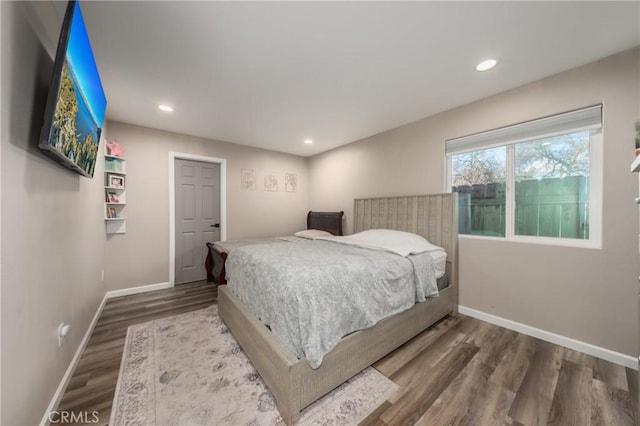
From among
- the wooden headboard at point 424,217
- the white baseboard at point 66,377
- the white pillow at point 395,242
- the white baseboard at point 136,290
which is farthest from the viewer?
the white baseboard at point 136,290

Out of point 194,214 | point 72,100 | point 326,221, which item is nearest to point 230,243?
point 194,214

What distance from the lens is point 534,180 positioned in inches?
90.5

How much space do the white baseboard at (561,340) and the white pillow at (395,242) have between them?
87 centimetres

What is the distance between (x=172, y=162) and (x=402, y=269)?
12.3 feet

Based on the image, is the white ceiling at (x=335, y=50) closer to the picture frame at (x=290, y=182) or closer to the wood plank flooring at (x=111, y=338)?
the picture frame at (x=290, y=182)

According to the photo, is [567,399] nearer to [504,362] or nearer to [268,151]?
[504,362]

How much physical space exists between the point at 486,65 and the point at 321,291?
94.5 inches

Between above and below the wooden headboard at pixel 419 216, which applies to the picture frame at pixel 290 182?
above

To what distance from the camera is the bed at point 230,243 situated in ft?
10.2

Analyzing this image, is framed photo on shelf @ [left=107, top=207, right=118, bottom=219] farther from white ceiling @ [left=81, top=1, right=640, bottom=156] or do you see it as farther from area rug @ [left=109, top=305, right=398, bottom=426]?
area rug @ [left=109, top=305, right=398, bottom=426]

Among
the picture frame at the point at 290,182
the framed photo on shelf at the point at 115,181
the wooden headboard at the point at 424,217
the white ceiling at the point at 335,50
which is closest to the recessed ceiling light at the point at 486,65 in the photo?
the white ceiling at the point at 335,50

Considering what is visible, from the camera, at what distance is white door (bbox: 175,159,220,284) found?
147 inches

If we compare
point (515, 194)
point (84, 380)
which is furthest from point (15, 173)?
point (515, 194)

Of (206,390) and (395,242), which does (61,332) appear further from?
(395,242)
